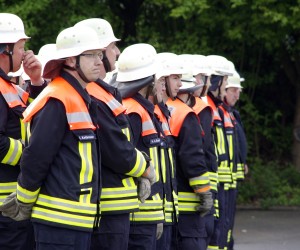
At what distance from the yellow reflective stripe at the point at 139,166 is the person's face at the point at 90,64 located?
74 cm

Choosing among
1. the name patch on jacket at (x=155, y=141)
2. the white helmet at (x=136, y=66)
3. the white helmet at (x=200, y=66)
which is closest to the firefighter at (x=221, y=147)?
the white helmet at (x=200, y=66)

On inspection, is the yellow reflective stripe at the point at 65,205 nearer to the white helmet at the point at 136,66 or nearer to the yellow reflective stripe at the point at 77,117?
the yellow reflective stripe at the point at 77,117

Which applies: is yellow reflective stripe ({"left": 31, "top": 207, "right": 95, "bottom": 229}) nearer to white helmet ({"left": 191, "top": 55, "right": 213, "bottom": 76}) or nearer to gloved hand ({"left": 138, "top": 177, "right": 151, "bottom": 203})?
gloved hand ({"left": 138, "top": 177, "right": 151, "bottom": 203})

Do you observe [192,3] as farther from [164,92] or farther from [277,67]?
[164,92]

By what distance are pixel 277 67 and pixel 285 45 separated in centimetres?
138

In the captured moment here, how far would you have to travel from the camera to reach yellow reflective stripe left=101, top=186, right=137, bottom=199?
21.5 ft

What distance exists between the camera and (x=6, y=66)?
7125 millimetres

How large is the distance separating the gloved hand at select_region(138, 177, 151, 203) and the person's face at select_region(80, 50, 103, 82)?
0.98 meters

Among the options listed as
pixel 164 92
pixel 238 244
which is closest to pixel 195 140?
pixel 164 92

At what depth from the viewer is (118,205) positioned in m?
6.54

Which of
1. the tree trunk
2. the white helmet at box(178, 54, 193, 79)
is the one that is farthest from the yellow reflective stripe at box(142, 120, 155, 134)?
the tree trunk

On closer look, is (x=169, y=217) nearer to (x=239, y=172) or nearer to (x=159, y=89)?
(x=159, y=89)

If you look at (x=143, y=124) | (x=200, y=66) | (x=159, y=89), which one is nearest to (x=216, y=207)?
(x=200, y=66)

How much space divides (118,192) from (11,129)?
0.96 metres
